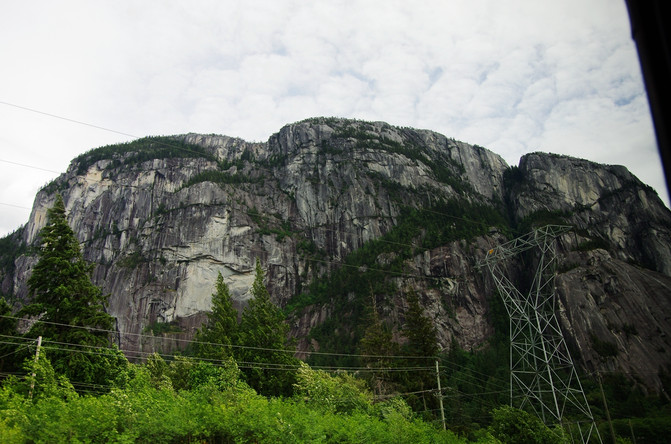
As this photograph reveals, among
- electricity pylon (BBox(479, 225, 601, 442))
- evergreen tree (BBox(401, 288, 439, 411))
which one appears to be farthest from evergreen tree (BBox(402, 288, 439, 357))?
electricity pylon (BBox(479, 225, 601, 442))

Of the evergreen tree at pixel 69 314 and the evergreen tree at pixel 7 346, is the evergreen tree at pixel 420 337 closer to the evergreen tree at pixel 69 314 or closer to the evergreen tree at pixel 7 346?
the evergreen tree at pixel 69 314

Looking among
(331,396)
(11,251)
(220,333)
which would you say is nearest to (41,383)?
(331,396)

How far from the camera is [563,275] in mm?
90375

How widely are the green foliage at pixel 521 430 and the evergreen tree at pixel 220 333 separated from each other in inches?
905

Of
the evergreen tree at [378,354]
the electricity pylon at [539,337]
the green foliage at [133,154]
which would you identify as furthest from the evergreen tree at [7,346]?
the green foliage at [133,154]

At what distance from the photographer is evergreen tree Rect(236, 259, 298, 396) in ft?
129

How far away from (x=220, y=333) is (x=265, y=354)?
21.8ft

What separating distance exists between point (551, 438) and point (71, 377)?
2722cm

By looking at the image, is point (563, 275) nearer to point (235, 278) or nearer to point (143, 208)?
point (235, 278)

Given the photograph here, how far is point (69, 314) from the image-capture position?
26.8 m

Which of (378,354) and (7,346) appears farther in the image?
(378,354)

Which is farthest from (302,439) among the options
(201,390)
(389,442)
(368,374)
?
(368,374)

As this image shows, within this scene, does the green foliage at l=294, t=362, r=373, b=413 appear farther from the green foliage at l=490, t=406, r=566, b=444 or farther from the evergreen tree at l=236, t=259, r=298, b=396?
the green foliage at l=490, t=406, r=566, b=444

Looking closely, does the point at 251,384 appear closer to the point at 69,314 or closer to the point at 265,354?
the point at 265,354
